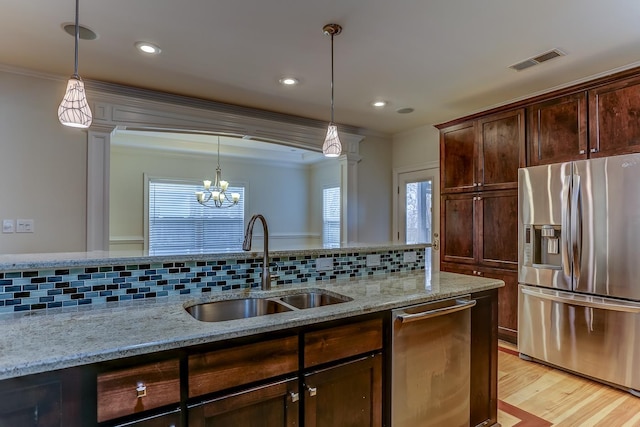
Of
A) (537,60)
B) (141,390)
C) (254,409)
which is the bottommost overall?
(254,409)

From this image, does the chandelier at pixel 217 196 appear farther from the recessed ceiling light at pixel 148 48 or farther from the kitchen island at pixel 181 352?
the kitchen island at pixel 181 352

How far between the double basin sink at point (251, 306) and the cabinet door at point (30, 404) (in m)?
0.67

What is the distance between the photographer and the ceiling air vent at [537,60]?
2770 mm

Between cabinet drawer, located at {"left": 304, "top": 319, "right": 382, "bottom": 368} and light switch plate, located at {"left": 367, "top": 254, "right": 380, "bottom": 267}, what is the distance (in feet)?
2.80

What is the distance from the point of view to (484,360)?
2088 millimetres

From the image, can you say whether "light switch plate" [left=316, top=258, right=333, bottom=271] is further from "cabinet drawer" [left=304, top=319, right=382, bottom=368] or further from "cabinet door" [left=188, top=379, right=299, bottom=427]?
"cabinet door" [left=188, top=379, right=299, bottom=427]

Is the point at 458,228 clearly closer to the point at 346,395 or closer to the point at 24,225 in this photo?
the point at 346,395

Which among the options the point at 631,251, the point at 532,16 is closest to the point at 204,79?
the point at 532,16

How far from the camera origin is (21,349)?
3.50ft

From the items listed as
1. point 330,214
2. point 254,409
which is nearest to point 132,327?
point 254,409

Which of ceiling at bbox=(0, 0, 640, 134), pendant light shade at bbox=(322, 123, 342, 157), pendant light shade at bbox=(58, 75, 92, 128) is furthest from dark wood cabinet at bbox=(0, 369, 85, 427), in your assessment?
ceiling at bbox=(0, 0, 640, 134)

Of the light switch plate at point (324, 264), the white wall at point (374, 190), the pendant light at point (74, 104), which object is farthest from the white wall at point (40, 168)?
the white wall at point (374, 190)

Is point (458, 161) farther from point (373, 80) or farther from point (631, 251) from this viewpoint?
point (631, 251)

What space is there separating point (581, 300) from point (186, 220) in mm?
5667
